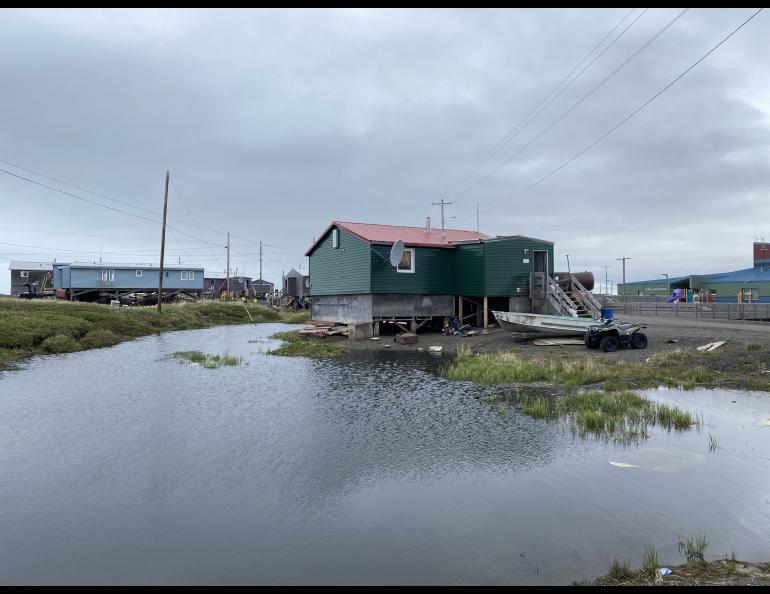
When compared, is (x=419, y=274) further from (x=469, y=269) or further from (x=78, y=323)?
(x=78, y=323)

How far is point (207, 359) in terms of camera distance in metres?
24.8

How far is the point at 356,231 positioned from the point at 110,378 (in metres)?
18.9

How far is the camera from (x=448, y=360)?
24766 mm

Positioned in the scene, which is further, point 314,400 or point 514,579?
point 314,400

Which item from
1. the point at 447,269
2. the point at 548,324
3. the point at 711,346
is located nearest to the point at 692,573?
the point at 711,346

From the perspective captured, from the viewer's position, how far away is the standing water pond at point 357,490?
6.32 metres

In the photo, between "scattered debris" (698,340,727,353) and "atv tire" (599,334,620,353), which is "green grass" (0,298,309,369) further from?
"scattered debris" (698,340,727,353)

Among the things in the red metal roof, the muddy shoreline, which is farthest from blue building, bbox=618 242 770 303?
the red metal roof

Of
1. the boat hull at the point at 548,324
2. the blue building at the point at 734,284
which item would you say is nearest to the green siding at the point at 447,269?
the boat hull at the point at 548,324

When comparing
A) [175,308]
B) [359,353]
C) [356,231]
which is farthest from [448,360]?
[175,308]

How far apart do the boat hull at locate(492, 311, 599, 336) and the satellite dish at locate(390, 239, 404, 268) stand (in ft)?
24.5

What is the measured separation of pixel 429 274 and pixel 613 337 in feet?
44.3

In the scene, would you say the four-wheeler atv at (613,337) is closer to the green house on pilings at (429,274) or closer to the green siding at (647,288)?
the green house on pilings at (429,274)

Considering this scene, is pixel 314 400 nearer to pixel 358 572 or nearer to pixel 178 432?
pixel 178 432
